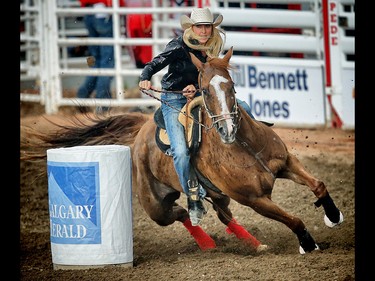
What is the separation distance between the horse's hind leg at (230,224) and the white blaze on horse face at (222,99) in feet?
3.53

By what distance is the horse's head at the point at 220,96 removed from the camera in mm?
6734

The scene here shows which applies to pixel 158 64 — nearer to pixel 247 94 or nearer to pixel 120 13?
pixel 247 94

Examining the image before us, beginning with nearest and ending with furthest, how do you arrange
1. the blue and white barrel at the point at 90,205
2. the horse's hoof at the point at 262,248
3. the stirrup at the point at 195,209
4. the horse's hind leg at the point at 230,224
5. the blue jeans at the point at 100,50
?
the blue and white barrel at the point at 90,205 < the stirrup at the point at 195,209 < the horse's hoof at the point at 262,248 < the horse's hind leg at the point at 230,224 < the blue jeans at the point at 100,50

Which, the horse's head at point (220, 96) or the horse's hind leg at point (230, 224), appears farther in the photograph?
the horse's hind leg at point (230, 224)

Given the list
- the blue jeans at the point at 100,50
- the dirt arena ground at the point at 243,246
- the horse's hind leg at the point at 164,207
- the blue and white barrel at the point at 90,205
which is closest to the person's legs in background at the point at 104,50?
the blue jeans at the point at 100,50

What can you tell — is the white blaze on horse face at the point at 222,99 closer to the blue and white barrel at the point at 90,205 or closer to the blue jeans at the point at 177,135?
the blue jeans at the point at 177,135

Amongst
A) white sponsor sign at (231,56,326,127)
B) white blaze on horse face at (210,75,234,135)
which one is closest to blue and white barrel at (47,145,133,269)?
white blaze on horse face at (210,75,234,135)

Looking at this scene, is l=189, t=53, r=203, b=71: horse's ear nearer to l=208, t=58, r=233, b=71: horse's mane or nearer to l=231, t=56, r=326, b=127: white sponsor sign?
l=208, t=58, r=233, b=71: horse's mane

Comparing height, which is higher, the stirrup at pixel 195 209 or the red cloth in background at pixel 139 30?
the red cloth in background at pixel 139 30

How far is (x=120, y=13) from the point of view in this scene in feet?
41.1

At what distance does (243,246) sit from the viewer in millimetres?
7766

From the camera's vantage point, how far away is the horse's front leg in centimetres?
715

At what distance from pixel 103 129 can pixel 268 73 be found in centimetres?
336
